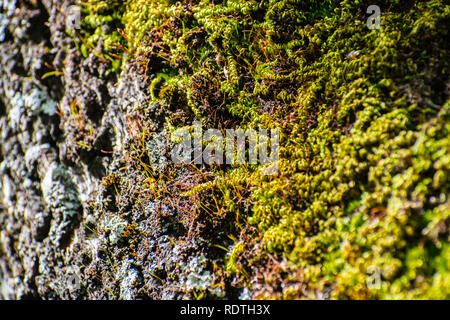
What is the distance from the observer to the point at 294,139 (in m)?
1.90

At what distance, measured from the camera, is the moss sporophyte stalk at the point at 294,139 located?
1.44 m

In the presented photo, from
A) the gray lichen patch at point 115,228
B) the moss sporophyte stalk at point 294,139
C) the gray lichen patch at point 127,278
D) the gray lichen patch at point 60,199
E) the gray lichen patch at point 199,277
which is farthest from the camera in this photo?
the gray lichen patch at point 60,199

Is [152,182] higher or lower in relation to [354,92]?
lower

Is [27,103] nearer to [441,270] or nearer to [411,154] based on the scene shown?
[411,154]

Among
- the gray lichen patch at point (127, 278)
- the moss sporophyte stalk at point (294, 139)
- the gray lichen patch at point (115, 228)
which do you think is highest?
the moss sporophyte stalk at point (294, 139)

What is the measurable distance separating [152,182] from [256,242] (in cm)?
97

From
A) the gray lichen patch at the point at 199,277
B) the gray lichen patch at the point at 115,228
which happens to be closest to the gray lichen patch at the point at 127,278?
the gray lichen patch at the point at 115,228

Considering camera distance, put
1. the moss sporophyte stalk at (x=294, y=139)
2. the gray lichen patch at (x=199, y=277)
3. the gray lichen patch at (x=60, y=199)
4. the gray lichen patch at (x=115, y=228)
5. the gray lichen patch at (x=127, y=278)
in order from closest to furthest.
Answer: the moss sporophyte stalk at (x=294, y=139) < the gray lichen patch at (x=199, y=277) < the gray lichen patch at (x=127, y=278) < the gray lichen patch at (x=115, y=228) < the gray lichen patch at (x=60, y=199)

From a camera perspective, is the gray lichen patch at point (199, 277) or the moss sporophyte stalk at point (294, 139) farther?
the gray lichen patch at point (199, 277)

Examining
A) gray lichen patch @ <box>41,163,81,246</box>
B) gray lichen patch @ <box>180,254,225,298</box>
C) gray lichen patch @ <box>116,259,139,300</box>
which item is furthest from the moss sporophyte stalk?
gray lichen patch @ <box>41,163,81,246</box>

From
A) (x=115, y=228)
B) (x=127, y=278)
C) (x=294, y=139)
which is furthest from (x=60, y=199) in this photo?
(x=294, y=139)

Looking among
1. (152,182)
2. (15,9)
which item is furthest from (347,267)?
(15,9)

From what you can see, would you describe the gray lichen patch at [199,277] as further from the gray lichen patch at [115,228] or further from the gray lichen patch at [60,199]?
the gray lichen patch at [60,199]

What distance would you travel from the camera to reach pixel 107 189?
2598 mm
